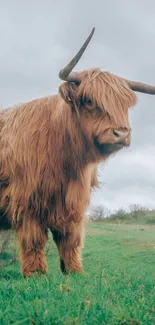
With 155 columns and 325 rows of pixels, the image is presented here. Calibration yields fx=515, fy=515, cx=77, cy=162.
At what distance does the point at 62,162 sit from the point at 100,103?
899mm

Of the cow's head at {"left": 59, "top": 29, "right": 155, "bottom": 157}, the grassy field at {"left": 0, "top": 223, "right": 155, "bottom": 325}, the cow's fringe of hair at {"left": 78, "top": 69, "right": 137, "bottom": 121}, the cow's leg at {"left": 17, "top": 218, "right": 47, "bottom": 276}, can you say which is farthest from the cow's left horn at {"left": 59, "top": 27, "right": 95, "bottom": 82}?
the grassy field at {"left": 0, "top": 223, "right": 155, "bottom": 325}

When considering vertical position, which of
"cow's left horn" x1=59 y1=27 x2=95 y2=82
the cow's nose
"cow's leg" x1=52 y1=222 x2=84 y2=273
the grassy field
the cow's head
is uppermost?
"cow's left horn" x1=59 y1=27 x2=95 y2=82

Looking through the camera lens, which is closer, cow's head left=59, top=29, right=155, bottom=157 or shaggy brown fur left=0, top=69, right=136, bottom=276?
cow's head left=59, top=29, right=155, bottom=157

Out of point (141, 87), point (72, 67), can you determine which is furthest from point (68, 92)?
point (141, 87)

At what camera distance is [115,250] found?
68.7 ft

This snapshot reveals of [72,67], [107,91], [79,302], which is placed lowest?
[79,302]

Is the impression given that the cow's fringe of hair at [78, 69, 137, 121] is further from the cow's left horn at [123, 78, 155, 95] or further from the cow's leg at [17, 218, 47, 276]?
the cow's leg at [17, 218, 47, 276]

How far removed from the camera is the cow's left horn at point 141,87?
22.4 ft

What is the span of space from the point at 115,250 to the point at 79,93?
15.5 meters

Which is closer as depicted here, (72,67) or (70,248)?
(72,67)

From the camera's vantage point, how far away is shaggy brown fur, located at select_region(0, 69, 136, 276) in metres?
6.18

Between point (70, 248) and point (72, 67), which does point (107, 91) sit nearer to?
point (72, 67)

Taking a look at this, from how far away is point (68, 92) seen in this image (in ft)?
20.4

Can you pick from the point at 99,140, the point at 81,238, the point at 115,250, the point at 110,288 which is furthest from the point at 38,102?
the point at 115,250
